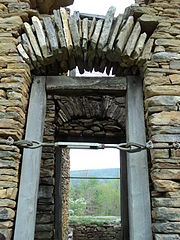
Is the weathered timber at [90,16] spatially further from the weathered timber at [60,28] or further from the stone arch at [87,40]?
the weathered timber at [60,28]

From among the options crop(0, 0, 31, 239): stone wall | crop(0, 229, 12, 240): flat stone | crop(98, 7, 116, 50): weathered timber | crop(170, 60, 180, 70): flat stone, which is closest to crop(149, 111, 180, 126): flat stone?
crop(170, 60, 180, 70): flat stone

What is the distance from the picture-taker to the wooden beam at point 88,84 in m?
2.67

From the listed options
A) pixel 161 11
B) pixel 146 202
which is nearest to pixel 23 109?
pixel 146 202

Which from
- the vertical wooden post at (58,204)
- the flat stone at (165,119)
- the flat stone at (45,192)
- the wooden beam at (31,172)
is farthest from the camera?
the vertical wooden post at (58,204)

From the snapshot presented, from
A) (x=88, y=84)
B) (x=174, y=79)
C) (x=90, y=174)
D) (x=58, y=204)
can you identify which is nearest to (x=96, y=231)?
(x=58, y=204)

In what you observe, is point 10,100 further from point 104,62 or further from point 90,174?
point 90,174

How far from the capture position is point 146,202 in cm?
219

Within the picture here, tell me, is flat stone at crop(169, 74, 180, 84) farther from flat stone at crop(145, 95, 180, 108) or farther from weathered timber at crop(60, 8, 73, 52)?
weathered timber at crop(60, 8, 73, 52)

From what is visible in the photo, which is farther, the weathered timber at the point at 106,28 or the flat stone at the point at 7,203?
the weathered timber at the point at 106,28

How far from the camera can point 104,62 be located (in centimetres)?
277

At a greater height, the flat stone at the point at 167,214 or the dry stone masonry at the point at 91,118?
the dry stone masonry at the point at 91,118

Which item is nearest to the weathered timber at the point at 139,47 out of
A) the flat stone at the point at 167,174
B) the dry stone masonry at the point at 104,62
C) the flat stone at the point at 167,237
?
the dry stone masonry at the point at 104,62

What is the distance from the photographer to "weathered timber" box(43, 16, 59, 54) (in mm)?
2512

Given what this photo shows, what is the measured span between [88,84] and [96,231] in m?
6.66
